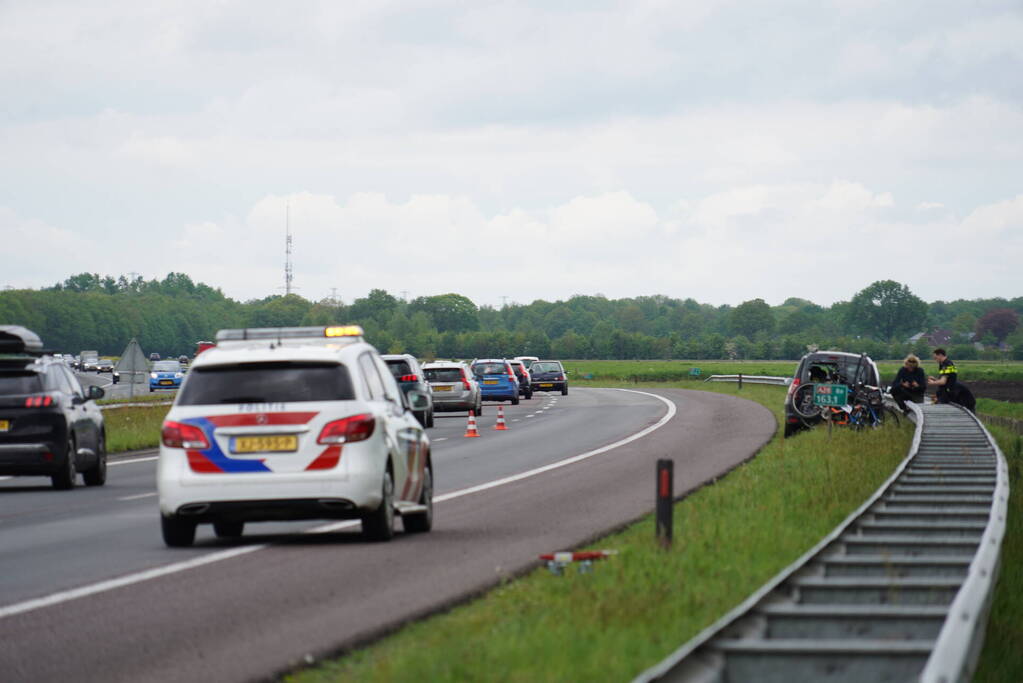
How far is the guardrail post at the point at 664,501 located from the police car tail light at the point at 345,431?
2.33 m

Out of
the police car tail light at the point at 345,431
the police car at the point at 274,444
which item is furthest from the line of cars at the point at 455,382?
the police car tail light at the point at 345,431

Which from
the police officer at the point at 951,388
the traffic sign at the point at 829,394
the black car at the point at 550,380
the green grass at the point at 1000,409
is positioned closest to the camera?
the traffic sign at the point at 829,394

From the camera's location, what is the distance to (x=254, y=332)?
1376 cm

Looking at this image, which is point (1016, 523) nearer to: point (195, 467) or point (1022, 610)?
point (1022, 610)

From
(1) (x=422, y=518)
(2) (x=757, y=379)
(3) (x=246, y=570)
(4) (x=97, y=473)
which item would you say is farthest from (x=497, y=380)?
(3) (x=246, y=570)

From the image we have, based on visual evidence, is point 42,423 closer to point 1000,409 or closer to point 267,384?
point 267,384

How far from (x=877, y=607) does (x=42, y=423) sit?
47.6ft

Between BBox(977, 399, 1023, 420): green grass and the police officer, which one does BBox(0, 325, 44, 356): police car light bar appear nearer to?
the police officer

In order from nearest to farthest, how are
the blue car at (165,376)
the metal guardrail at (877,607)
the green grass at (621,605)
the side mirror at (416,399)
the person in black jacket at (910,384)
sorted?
Answer: the metal guardrail at (877,607)
the green grass at (621,605)
the side mirror at (416,399)
the person in black jacket at (910,384)
the blue car at (165,376)

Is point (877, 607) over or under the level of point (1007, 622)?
over

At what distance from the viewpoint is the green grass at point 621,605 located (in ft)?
24.6

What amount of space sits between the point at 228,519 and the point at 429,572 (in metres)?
2.16

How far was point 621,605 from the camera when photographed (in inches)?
362

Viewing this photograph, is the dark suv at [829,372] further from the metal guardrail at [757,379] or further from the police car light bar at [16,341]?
the metal guardrail at [757,379]
